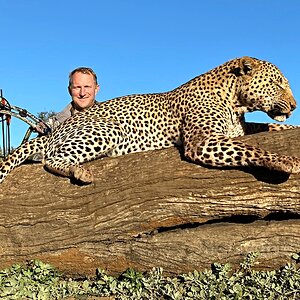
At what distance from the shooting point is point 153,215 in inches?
229

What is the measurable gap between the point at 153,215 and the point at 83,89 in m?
3.31

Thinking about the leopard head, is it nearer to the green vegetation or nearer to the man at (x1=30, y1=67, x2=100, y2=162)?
the green vegetation

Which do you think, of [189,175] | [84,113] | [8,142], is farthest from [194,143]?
[8,142]

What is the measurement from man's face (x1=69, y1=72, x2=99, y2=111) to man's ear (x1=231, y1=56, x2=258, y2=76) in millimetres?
2783

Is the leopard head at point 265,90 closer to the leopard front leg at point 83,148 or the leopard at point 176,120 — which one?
the leopard at point 176,120

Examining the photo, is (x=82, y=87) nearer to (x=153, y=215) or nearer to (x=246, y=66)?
(x=246, y=66)

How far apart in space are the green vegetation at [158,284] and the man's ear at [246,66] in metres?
2.22

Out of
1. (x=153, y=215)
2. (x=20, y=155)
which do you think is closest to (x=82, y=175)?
(x=153, y=215)

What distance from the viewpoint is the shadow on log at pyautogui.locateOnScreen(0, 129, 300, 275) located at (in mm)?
5422

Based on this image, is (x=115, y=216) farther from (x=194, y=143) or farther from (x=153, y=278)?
(x=194, y=143)

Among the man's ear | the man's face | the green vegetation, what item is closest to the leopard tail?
the green vegetation

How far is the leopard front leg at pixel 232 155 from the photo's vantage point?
4.97 m

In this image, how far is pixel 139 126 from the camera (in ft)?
22.4

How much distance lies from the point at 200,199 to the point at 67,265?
1.90 meters
